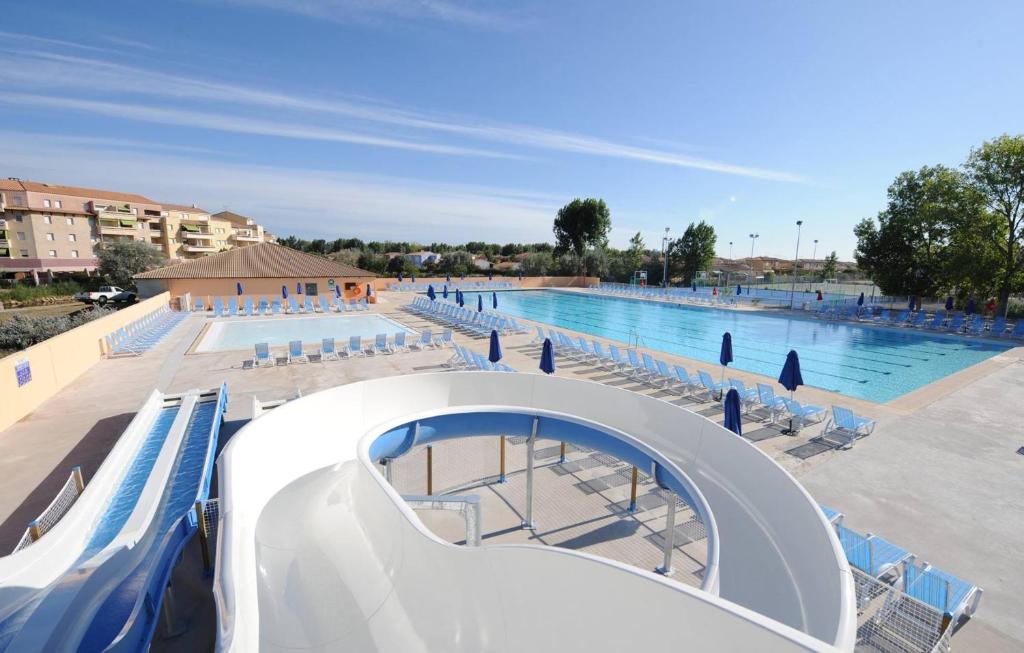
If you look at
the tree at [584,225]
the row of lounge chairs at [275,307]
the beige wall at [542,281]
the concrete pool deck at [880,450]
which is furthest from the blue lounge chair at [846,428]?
the tree at [584,225]

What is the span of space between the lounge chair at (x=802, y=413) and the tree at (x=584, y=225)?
39.0m

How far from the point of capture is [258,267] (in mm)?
27781

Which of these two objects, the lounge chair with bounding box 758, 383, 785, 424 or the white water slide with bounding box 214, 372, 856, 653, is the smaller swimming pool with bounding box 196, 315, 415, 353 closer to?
the white water slide with bounding box 214, 372, 856, 653

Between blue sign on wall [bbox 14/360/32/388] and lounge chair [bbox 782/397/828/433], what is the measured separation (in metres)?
14.6

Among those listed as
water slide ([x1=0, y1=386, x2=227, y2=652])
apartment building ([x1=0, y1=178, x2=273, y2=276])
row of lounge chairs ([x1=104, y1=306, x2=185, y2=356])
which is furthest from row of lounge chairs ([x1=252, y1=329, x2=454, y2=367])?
apartment building ([x1=0, y1=178, x2=273, y2=276])

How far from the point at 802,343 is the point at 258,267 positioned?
2868 cm

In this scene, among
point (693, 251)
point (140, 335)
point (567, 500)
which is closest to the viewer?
point (567, 500)

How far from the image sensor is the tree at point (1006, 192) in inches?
757

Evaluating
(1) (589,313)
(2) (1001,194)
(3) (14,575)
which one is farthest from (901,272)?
(3) (14,575)

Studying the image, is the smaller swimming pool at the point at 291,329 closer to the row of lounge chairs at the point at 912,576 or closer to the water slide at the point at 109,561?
the water slide at the point at 109,561

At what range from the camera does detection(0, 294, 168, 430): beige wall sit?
8.50 meters

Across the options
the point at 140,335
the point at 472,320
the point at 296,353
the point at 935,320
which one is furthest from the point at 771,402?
the point at 140,335

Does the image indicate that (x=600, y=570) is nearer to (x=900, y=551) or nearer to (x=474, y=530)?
(x=474, y=530)

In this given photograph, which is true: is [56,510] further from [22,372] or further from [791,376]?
[791,376]
